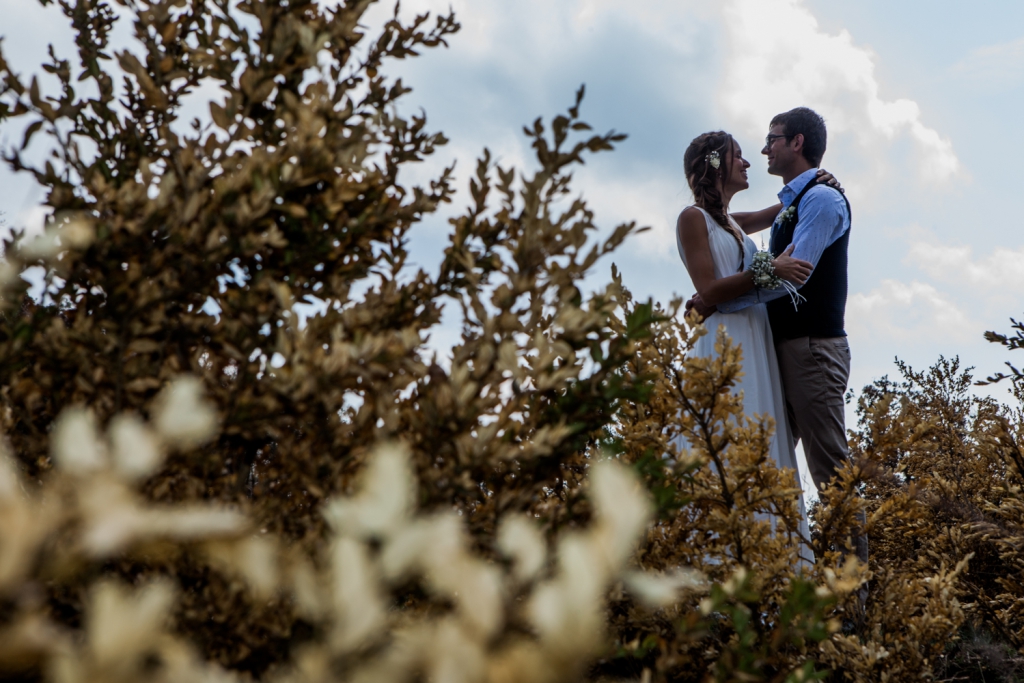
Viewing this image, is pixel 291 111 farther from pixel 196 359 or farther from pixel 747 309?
pixel 747 309

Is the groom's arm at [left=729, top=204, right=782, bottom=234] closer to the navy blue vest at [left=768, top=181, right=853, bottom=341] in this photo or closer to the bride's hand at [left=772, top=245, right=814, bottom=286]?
the navy blue vest at [left=768, top=181, right=853, bottom=341]

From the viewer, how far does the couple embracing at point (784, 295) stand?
361 cm

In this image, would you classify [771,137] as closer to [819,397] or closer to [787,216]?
[787,216]

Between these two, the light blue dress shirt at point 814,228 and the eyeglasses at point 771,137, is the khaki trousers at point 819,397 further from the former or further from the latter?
the eyeglasses at point 771,137

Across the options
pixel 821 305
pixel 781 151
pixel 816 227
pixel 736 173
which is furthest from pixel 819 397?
pixel 781 151

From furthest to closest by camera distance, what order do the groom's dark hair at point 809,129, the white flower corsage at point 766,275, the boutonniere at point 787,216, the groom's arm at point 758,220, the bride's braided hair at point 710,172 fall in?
the groom's arm at point 758,220
the groom's dark hair at point 809,129
the boutonniere at point 787,216
the bride's braided hair at point 710,172
the white flower corsage at point 766,275

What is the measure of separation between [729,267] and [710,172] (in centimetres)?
60

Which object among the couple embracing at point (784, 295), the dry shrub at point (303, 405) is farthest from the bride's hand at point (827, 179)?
the dry shrub at point (303, 405)

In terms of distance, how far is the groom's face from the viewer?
4.50 m

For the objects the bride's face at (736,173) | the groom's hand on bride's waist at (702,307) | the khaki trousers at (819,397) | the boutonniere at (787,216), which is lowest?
the khaki trousers at (819,397)

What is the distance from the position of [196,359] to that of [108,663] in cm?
85

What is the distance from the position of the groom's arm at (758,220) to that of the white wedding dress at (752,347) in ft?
4.04

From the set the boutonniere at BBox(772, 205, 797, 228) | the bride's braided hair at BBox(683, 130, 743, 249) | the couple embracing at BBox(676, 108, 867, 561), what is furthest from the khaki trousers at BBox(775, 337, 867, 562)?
the boutonniere at BBox(772, 205, 797, 228)

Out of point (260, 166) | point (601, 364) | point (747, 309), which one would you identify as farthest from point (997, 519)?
point (260, 166)
